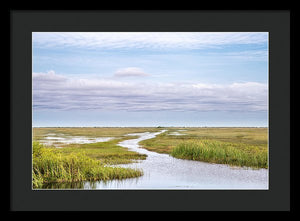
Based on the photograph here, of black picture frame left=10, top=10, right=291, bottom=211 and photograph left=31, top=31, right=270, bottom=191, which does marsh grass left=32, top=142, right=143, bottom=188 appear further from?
black picture frame left=10, top=10, right=291, bottom=211

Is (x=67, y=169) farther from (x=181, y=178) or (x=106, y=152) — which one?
(x=181, y=178)

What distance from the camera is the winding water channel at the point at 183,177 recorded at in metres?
2.78

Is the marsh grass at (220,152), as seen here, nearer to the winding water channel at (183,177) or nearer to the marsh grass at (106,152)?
the winding water channel at (183,177)

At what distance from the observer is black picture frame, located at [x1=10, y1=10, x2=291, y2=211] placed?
8.24ft

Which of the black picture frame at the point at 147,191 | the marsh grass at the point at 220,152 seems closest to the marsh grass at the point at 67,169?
the black picture frame at the point at 147,191

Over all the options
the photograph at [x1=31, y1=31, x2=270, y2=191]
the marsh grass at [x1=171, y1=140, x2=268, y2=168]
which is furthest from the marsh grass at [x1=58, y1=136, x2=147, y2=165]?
the marsh grass at [x1=171, y1=140, x2=268, y2=168]

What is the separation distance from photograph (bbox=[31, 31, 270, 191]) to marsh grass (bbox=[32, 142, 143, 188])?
0.04 feet

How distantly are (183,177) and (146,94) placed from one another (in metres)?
1.12

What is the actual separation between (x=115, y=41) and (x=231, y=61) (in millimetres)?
1395

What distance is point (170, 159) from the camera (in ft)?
12.6

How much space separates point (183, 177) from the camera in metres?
3.12

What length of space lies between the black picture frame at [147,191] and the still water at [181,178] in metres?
0.16

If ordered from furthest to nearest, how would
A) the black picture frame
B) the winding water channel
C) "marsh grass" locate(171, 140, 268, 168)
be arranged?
"marsh grass" locate(171, 140, 268, 168) → the winding water channel → the black picture frame
